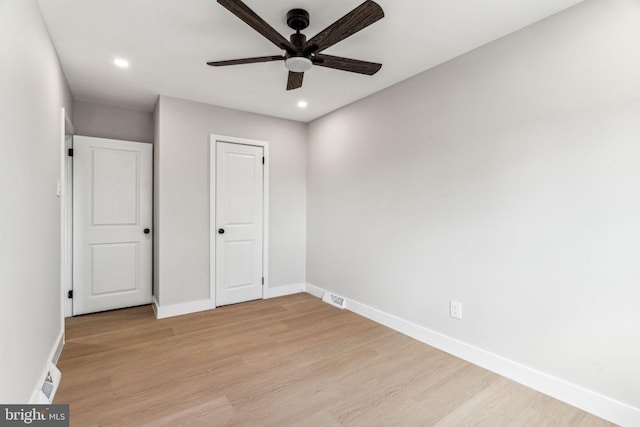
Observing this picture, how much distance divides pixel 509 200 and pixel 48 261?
334cm

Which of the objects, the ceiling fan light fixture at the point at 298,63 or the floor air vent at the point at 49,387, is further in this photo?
the ceiling fan light fixture at the point at 298,63

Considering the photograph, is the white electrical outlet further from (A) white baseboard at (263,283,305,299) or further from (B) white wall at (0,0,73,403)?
(B) white wall at (0,0,73,403)

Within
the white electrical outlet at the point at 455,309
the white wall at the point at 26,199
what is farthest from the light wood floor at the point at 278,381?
the white wall at the point at 26,199

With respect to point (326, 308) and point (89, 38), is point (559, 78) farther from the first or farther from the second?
point (89, 38)

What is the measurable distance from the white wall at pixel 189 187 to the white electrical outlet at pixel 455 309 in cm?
238

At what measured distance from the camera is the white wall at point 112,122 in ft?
11.8

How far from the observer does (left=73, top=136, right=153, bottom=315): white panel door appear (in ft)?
11.5

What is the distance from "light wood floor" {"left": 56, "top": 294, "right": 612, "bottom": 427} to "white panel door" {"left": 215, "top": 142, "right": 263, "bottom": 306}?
771 mm

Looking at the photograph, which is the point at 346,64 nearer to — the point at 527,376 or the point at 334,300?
the point at 527,376

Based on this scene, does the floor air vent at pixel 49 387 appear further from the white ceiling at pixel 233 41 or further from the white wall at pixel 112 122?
the white wall at pixel 112 122

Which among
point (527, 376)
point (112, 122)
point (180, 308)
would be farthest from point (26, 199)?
point (527, 376)

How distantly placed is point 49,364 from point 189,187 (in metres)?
2.02

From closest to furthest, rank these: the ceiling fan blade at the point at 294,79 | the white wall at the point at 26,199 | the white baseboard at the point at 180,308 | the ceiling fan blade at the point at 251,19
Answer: the white wall at the point at 26,199 < the ceiling fan blade at the point at 251,19 < the ceiling fan blade at the point at 294,79 < the white baseboard at the point at 180,308

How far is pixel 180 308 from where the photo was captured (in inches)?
138
